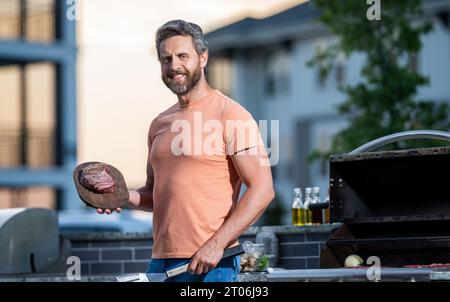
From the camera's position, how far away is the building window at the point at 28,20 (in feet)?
103

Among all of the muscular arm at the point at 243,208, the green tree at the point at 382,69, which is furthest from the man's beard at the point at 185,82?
the green tree at the point at 382,69

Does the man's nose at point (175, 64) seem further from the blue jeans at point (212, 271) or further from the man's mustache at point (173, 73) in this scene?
the blue jeans at point (212, 271)

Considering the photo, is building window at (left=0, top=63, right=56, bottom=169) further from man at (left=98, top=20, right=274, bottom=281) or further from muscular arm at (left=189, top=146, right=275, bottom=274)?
muscular arm at (left=189, top=146, right=275, bottom=274)

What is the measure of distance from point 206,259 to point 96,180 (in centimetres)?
61

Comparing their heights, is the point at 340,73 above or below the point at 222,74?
below

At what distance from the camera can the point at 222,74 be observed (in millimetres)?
52406

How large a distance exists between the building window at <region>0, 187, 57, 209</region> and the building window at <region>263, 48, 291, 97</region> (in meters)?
18.4

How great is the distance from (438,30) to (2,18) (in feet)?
49.6

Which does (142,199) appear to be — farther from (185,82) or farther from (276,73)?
(276,73)

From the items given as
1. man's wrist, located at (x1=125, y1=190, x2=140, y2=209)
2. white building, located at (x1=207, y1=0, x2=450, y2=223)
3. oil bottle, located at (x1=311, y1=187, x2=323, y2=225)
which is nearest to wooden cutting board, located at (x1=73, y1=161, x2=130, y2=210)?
man's wrist, located at (x1=125, y1=190, x2=140, y2=209)

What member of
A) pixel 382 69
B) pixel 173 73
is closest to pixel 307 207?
pixel 173 73

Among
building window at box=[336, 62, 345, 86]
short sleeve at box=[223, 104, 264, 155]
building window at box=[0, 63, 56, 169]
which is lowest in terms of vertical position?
short sleeve at box=[223, 104, 264, 155]

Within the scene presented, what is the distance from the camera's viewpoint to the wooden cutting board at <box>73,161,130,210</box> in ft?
17.4

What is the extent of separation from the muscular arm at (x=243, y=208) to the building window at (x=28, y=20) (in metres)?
26.4
